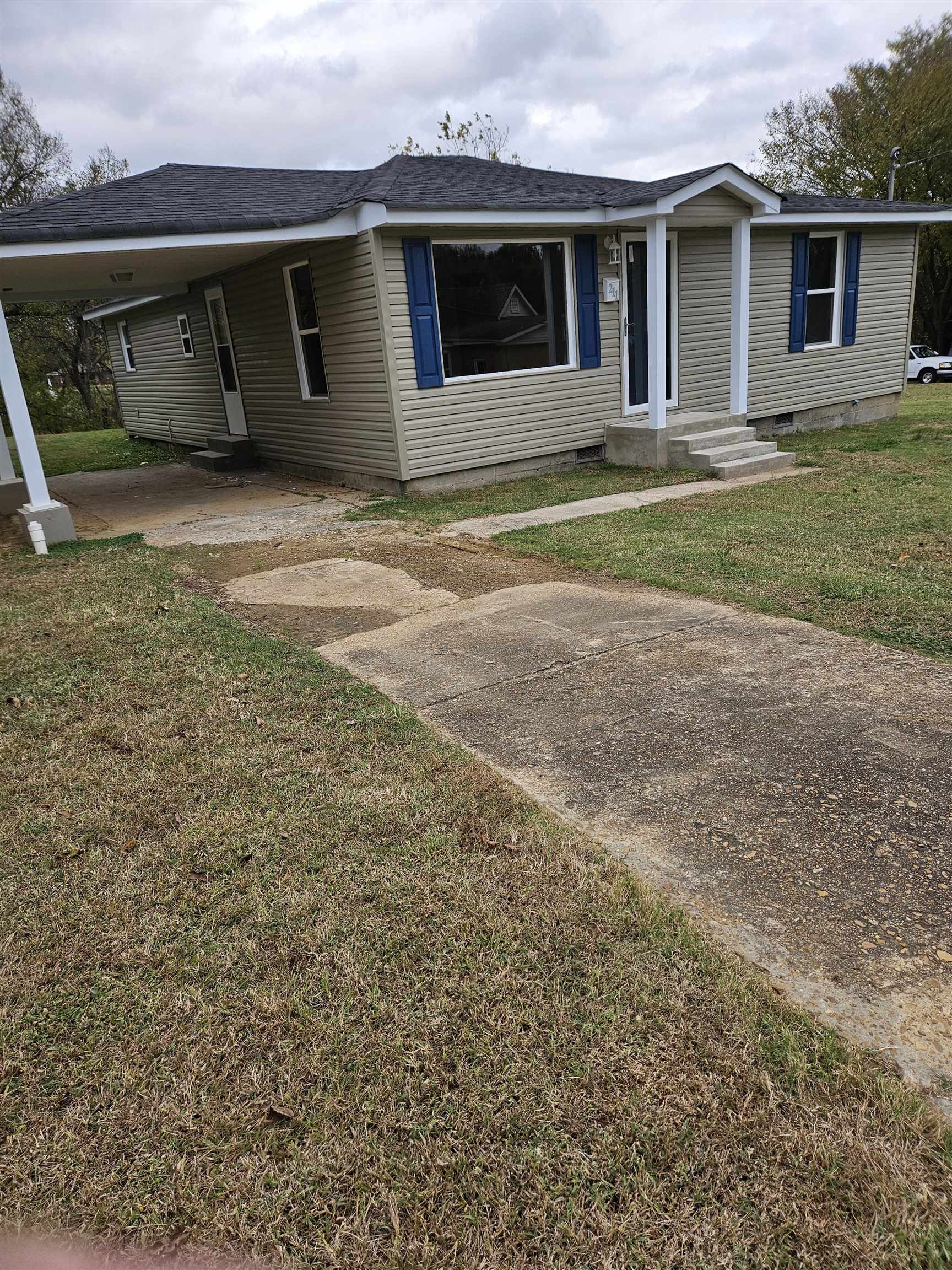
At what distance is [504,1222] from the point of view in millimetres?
1549

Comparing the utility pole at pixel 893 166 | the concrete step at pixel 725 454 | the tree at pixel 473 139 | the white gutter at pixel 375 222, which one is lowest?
the concrete step at pixel 725 454

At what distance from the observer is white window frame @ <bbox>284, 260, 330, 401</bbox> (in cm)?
967

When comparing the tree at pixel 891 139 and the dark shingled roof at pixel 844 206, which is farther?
the tree at pixel 891 139

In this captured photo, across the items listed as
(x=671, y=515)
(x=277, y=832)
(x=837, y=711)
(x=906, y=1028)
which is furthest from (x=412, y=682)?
(x=671, y=515)

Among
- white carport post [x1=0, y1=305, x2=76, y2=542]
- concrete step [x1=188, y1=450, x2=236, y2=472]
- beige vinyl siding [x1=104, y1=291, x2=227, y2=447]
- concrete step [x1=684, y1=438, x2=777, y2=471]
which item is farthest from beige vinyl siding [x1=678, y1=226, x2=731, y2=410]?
white carport post [x1=0, y1=305, x2=76, y2=542]

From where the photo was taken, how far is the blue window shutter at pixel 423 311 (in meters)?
8.46

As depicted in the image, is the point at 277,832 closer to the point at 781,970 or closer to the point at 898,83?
the point at 781,970

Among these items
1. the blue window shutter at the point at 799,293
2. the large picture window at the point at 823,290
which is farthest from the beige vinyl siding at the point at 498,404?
the large picture window at the point at 823,290

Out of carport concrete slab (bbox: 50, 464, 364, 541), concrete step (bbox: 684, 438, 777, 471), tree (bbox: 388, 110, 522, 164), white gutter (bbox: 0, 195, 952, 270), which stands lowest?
carport concrete slab (bbox: 50, 464, 364, 541)

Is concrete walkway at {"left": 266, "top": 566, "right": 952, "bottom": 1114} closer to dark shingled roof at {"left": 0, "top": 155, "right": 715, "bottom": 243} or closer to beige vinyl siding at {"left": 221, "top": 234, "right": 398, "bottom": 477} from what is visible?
beige vinyl siding at {"left": 221, "top": 234, "right": 398, "bottom": 477}

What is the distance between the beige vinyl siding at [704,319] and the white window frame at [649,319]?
0.04 metres

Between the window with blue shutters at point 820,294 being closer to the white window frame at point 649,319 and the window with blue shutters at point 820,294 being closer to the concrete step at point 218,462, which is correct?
the white window frame at point 649,319

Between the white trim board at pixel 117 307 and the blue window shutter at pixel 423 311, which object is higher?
the white trim board at pixel 117 307

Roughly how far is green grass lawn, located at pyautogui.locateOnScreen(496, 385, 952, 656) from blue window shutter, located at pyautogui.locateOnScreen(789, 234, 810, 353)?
10.4ft
